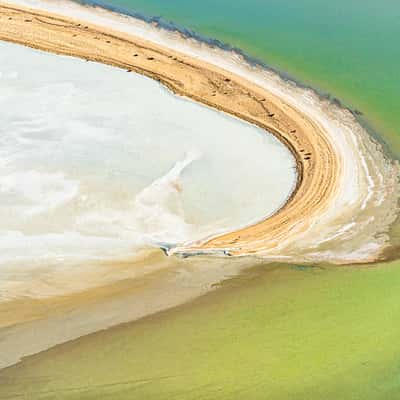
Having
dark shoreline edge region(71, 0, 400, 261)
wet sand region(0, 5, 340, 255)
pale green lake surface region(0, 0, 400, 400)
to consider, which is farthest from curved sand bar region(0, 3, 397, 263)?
pale green lake surface region(0, 0, 400, 400)

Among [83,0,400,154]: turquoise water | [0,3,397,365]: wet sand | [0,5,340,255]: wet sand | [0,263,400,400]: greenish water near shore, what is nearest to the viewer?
[0,263,400,400]: greenish water near shore

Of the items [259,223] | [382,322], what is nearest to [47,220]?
[259,223]

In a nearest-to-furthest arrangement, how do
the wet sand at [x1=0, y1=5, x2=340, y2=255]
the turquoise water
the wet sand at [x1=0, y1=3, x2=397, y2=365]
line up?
the wet sand at [x1=0, y1=3, x2=397, y2=365] < the wet sand at [x1=0, y1=5, x2=340, y2=255] < the turquoise water

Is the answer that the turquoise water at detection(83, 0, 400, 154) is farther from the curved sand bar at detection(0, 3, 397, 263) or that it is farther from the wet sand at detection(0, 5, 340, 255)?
the wet sand at detection(0, 5, 340, 255)

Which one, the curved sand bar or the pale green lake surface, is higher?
the curved sand bar

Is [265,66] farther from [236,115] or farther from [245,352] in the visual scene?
[245,352]

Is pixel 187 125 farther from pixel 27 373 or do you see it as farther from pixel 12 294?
pixel 27 373
